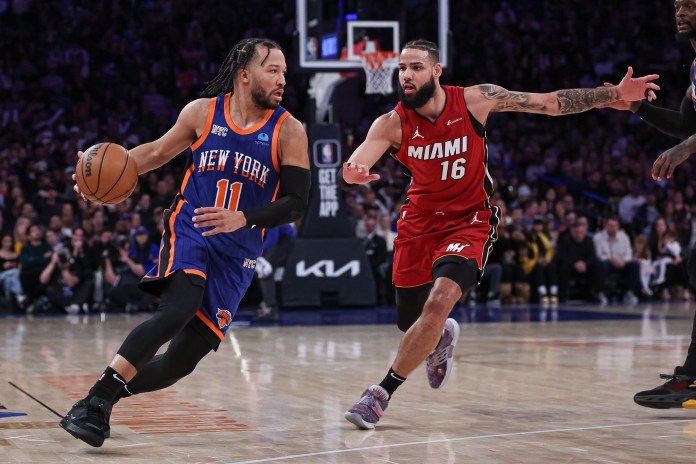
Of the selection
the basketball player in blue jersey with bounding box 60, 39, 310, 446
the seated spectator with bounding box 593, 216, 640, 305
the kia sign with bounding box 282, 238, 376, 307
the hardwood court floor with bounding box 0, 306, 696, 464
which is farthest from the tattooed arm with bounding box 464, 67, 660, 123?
the seated spectator with bounding box 593, 216, 640, 305

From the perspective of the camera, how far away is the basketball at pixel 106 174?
17.1ft

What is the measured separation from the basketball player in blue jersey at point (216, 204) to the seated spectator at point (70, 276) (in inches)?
363

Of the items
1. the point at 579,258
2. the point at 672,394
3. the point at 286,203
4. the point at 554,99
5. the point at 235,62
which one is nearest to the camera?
the point at 286,203

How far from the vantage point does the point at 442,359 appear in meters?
6.23

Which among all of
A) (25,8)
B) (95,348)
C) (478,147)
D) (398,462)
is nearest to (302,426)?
(398,462)

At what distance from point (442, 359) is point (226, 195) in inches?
69.4

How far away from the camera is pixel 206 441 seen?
509 cm

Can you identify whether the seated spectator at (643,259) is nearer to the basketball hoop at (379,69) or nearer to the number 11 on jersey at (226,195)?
the basketball hoop at (379,69)

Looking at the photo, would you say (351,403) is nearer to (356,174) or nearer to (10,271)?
(356,174)

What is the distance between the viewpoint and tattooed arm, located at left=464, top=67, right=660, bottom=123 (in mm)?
6039

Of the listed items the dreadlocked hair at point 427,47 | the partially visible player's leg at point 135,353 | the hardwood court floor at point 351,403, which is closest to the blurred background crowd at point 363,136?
the hardwood court floor at point 351,403

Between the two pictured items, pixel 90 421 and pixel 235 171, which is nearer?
pixel 90 421

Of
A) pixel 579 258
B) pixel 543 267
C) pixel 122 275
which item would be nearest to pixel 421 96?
pixel 122 275

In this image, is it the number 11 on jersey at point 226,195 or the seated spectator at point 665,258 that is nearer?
the number 11 on jersey at point 226,195
